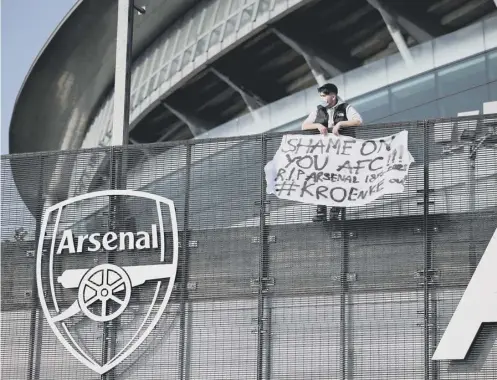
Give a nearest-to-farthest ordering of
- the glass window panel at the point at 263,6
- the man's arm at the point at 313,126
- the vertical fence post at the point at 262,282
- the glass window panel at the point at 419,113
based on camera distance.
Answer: the vertical fence post at the point at 262,282 → the man's arm at the point at 313,126 → the glass window panel at the point at 419,113 → the glass window panel at the point at 263,6

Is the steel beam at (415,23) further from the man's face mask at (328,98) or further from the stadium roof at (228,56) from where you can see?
the man's face mask at (328,98)

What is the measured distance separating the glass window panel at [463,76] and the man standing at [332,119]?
1463 cm

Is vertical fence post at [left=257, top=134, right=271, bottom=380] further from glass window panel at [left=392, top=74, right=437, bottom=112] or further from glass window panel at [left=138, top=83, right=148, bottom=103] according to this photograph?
glass window panel at [left=138, top=83, right=148, bottom=103]

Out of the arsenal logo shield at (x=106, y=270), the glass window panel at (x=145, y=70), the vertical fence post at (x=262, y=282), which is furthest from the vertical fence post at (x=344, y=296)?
the glass window panel at (x=145, y=70)

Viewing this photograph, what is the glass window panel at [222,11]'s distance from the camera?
116 ft

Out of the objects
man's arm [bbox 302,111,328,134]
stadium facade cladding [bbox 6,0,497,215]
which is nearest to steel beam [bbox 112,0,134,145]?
man's arm [bbox 302,111,328,134]

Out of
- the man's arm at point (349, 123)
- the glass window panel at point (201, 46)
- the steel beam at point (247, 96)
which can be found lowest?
the man's arm at point (349, 123)

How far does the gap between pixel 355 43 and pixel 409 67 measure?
14.9ft

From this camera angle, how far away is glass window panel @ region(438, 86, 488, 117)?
28.0m

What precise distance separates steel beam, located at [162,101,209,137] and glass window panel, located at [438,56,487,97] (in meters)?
12.0

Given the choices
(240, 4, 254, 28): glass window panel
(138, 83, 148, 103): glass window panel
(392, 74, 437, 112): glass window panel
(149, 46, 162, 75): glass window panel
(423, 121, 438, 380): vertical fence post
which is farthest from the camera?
(149, 46, 162, 75): glass window panel

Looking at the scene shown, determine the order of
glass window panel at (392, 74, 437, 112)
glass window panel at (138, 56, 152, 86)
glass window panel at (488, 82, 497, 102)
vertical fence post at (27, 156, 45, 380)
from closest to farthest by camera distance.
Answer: vertical fence post at (27, 156, 45, 380) → glass window panel at (488, 82, 497, 102) → glass window panel at (392, 74, 437, 112) → glass window panel at (138, 56, 152, 86)

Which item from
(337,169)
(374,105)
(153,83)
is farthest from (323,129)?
(153,83)

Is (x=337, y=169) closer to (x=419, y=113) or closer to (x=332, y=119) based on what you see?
(x=332, y=119)
